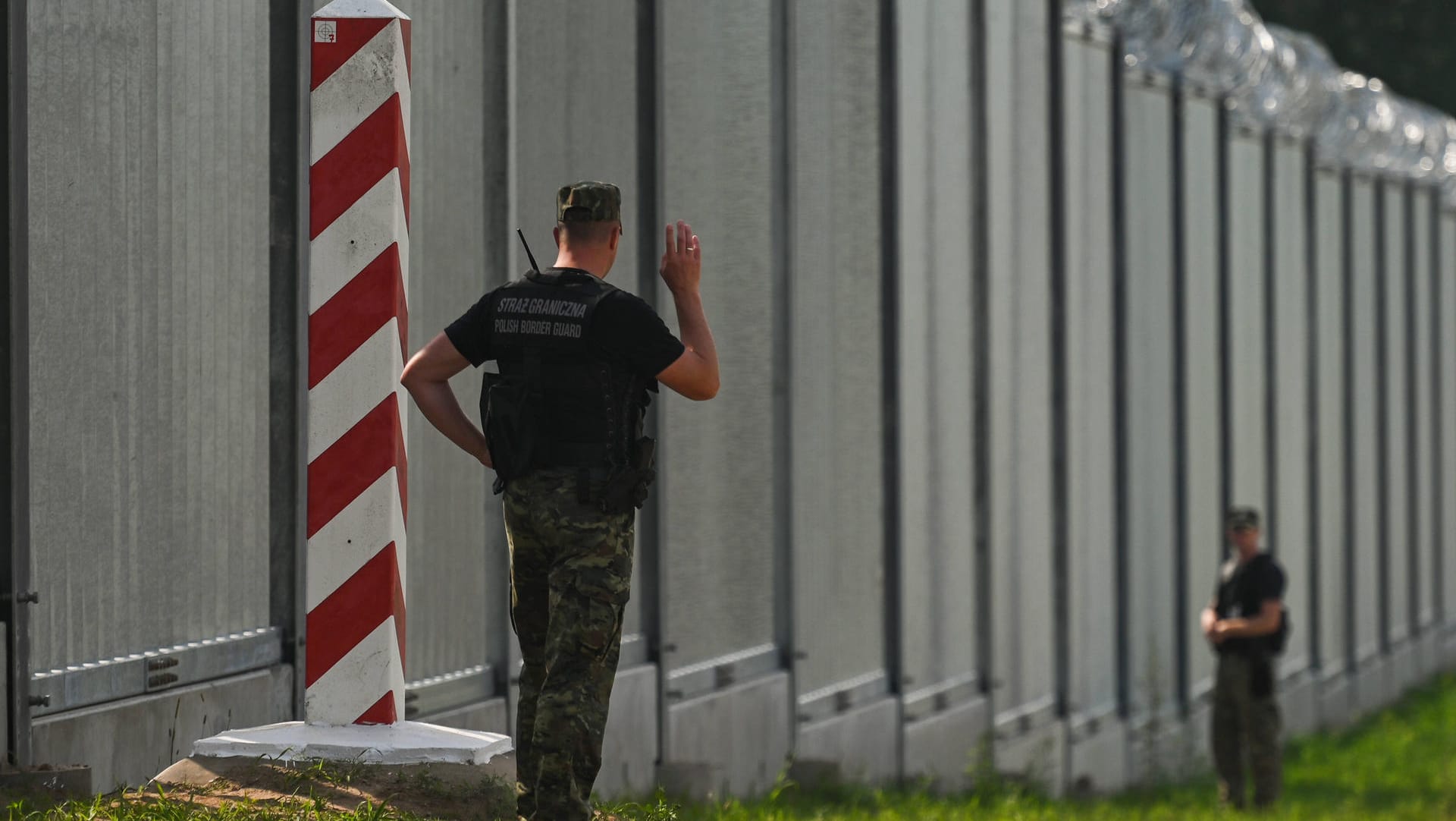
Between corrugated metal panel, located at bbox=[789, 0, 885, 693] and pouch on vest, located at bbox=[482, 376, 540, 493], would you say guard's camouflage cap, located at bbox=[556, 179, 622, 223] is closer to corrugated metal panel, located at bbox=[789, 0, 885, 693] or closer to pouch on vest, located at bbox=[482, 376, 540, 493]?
pouch on vest, located at bbox=[482, 376, 540, 493]

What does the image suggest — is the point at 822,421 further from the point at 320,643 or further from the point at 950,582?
the point at 320,643

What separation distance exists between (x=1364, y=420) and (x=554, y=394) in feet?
67.2

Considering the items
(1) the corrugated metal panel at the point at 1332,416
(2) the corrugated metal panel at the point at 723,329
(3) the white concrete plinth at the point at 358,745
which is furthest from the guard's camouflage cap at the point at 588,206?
(1) the corrugated metal panel at the point at 1332,416

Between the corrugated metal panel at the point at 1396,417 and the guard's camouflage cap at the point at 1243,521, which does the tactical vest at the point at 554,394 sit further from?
the corrugated metal panel at the point at 1396,417

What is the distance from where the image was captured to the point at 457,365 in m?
5.87

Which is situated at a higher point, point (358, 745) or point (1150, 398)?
point (1150, 398)

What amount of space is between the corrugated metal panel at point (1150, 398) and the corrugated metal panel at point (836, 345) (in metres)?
4.57

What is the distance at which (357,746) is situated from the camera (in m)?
5.94

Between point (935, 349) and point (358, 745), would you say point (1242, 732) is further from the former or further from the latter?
point (358, 745)

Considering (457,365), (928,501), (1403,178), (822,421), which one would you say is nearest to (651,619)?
(822,421)

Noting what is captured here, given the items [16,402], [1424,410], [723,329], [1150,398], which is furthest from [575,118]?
[1424,410]

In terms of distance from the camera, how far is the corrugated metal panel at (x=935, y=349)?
42.9 ft

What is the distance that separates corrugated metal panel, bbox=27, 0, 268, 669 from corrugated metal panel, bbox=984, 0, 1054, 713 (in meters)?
7.53

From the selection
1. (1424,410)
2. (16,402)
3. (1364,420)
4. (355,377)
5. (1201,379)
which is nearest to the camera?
(355,377)
